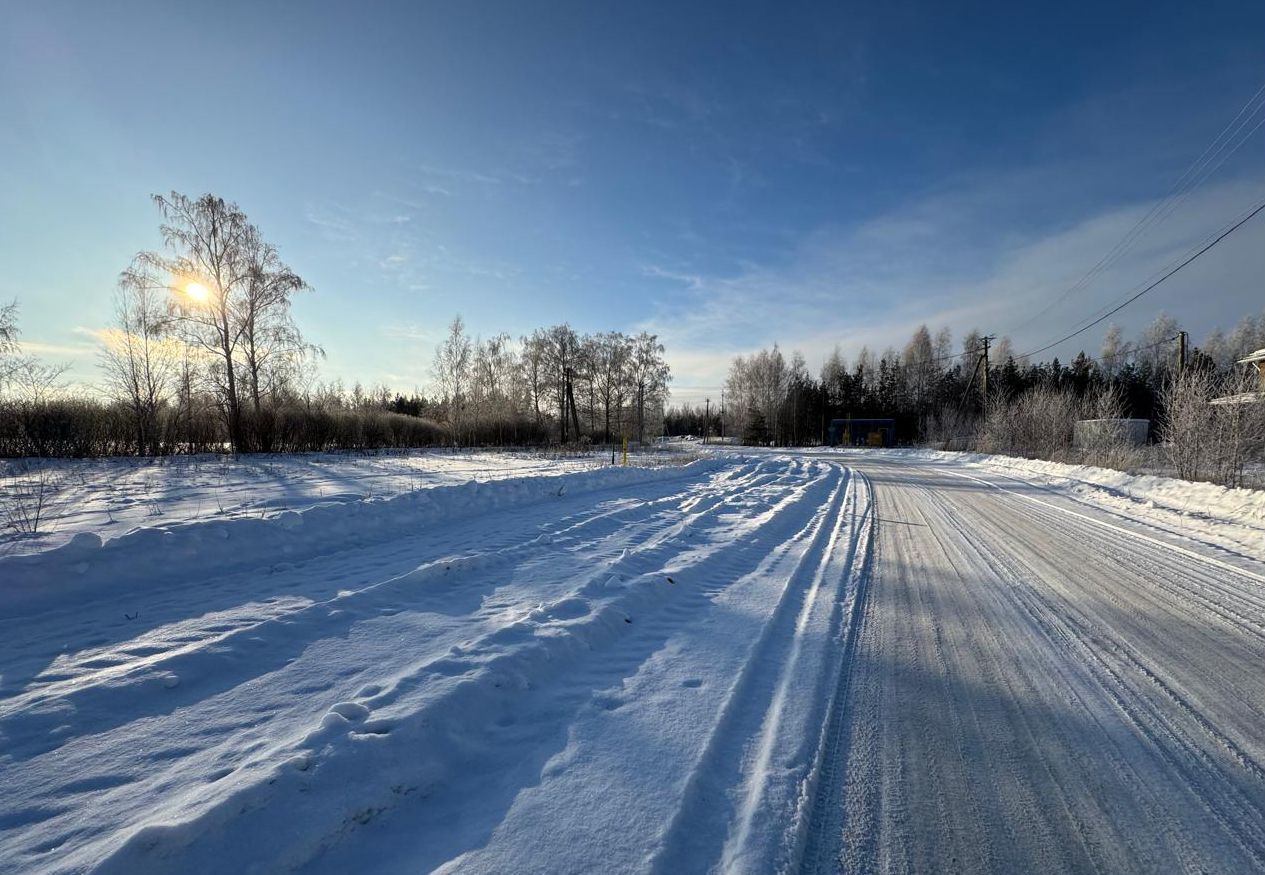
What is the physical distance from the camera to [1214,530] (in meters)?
8.36

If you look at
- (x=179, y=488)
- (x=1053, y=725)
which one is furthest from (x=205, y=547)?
(x=1053, y=725)

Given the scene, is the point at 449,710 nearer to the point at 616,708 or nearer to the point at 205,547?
the point at 616,708

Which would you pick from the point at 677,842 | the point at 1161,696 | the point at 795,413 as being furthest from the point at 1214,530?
the point at 795,413

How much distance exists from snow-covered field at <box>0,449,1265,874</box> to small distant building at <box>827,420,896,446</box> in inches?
2043

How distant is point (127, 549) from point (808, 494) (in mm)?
13021

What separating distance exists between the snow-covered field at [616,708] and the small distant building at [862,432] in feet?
170

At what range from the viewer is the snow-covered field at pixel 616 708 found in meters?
2.13

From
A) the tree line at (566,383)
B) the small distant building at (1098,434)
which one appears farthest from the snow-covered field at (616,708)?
the tree line at (566,383)

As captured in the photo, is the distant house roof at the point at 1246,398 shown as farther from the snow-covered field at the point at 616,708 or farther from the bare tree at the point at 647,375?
the bare tree at the point at 647,375

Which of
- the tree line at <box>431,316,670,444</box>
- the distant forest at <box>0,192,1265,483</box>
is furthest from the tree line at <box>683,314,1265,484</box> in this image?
the tree line at <box>431,316,670,444</box>

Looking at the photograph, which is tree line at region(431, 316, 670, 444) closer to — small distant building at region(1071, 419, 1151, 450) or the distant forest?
the distant forest

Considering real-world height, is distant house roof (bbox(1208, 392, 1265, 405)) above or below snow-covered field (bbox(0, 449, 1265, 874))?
above

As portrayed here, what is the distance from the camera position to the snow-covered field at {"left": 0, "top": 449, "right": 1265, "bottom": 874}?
2127 mm

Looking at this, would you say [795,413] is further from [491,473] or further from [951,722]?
[951,722]
